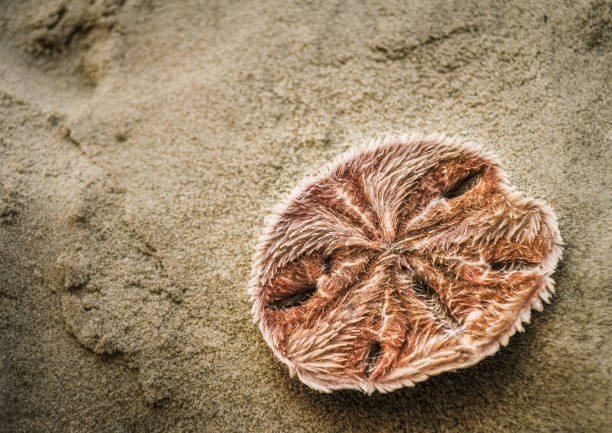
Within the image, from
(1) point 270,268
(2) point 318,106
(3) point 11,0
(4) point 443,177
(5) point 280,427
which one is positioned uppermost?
(3) point 11,0

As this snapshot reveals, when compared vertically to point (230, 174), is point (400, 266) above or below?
below

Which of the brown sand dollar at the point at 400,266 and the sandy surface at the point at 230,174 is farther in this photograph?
the sandy surface at the point at 230,174

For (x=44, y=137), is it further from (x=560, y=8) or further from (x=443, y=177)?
(x=560, y=8)

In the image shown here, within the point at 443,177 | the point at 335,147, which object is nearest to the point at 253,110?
the point at 335,147

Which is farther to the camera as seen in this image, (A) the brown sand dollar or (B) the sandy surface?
(B) the sandy surface
